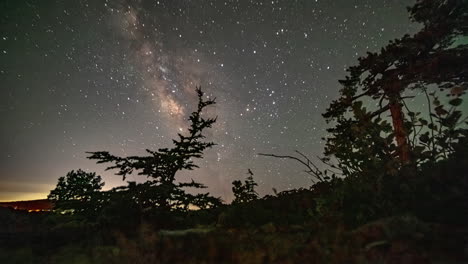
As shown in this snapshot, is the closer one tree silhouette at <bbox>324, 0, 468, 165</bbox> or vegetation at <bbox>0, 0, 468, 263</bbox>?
vegetation at <bbox>0, 0, 468, 263</bbox>

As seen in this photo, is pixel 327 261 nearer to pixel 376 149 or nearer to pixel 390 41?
pixel 376 149

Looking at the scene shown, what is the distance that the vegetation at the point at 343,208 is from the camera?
Answer: 9.45 ft

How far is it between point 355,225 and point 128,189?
4.13 m

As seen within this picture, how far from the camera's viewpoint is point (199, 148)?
7543 millimetres

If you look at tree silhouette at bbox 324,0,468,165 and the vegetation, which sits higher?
tree silhouette at bbox 324,0,468,165

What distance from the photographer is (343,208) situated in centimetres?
450

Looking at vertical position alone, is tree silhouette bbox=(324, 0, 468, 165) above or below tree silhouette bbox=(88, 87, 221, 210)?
above

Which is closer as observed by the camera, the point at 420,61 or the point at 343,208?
the point at 343,208

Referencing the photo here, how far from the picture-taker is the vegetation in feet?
9.45

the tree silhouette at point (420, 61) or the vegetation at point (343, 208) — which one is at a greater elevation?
the tree silhouette at point (420, 61)

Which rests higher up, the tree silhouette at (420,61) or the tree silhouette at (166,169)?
the tree silhouette at (420,61)

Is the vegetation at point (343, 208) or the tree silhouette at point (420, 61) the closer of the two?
the vegetation at point (343, 208)

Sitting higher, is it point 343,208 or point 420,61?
point 420,61

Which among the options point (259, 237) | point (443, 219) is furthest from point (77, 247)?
point (443, 219)
